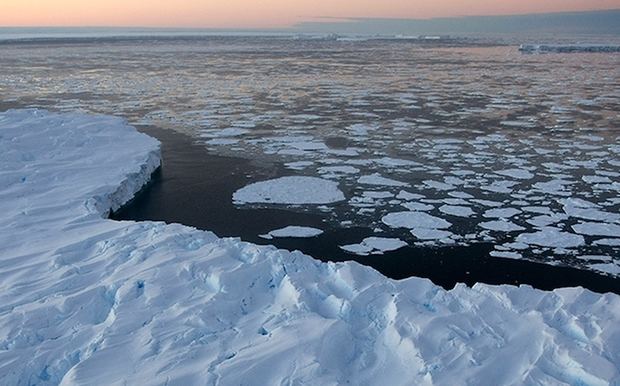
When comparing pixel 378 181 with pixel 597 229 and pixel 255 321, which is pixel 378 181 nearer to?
pixel 597 229

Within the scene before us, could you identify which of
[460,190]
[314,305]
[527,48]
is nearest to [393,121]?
[460,190]

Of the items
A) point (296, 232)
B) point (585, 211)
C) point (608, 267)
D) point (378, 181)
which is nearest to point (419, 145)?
point (378, 181)

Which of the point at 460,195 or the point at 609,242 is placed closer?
the point at 609,242

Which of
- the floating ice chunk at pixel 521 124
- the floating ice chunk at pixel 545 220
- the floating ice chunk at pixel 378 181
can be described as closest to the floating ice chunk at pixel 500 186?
the floating ice chunk at pixel 545 220

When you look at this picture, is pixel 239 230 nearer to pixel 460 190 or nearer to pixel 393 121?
pixel 460 190

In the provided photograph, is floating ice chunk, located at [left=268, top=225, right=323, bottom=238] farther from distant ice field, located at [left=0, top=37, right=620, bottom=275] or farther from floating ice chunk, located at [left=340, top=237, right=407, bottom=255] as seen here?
floating ice chunk, located at [left=340, top=237, right=407, bottom=255]

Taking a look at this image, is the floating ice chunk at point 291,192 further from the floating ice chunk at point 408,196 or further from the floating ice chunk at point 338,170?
the floating ice chunk at point 408,196

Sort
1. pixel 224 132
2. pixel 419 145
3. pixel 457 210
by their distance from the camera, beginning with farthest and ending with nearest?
pixel 224 132 → pixel 419 145 → pixel 457 210
